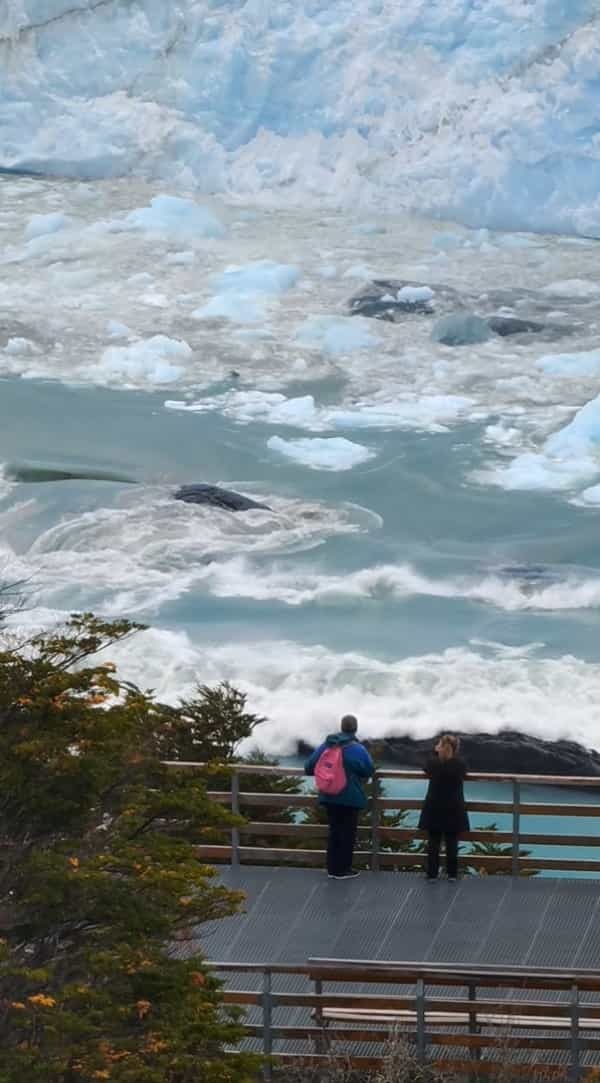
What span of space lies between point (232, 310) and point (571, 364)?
19.3 feet

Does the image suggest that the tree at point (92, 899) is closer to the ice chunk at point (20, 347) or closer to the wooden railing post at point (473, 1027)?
the wooden railing post at point (473, 1027)

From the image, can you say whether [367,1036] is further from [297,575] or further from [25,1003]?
[297,575]

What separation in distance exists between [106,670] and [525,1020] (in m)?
2.64

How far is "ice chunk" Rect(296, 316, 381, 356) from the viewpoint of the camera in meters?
32.6

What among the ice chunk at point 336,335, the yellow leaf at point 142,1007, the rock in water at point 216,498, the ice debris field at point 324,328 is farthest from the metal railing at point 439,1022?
the ice chunk at point 336,335

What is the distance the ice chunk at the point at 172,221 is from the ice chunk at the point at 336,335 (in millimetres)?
3932

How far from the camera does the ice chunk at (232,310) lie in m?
33.8

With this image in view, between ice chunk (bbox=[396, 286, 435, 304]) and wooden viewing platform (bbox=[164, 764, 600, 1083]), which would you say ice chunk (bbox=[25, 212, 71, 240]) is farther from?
wooden viewing platform (bbox=[164, 764, 600, 1083])

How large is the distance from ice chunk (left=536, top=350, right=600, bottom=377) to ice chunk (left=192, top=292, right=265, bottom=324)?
196 inches

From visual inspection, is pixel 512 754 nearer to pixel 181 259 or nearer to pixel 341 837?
pixel 341 837

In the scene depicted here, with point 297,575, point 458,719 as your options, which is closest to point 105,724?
point 458,719

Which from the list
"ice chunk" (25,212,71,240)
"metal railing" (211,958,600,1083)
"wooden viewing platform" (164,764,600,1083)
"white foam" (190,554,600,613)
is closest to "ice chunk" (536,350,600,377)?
"white foam" (190,554,600,613)

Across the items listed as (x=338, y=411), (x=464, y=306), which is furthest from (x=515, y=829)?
(x=464, y=306)

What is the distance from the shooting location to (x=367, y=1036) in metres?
9.63
